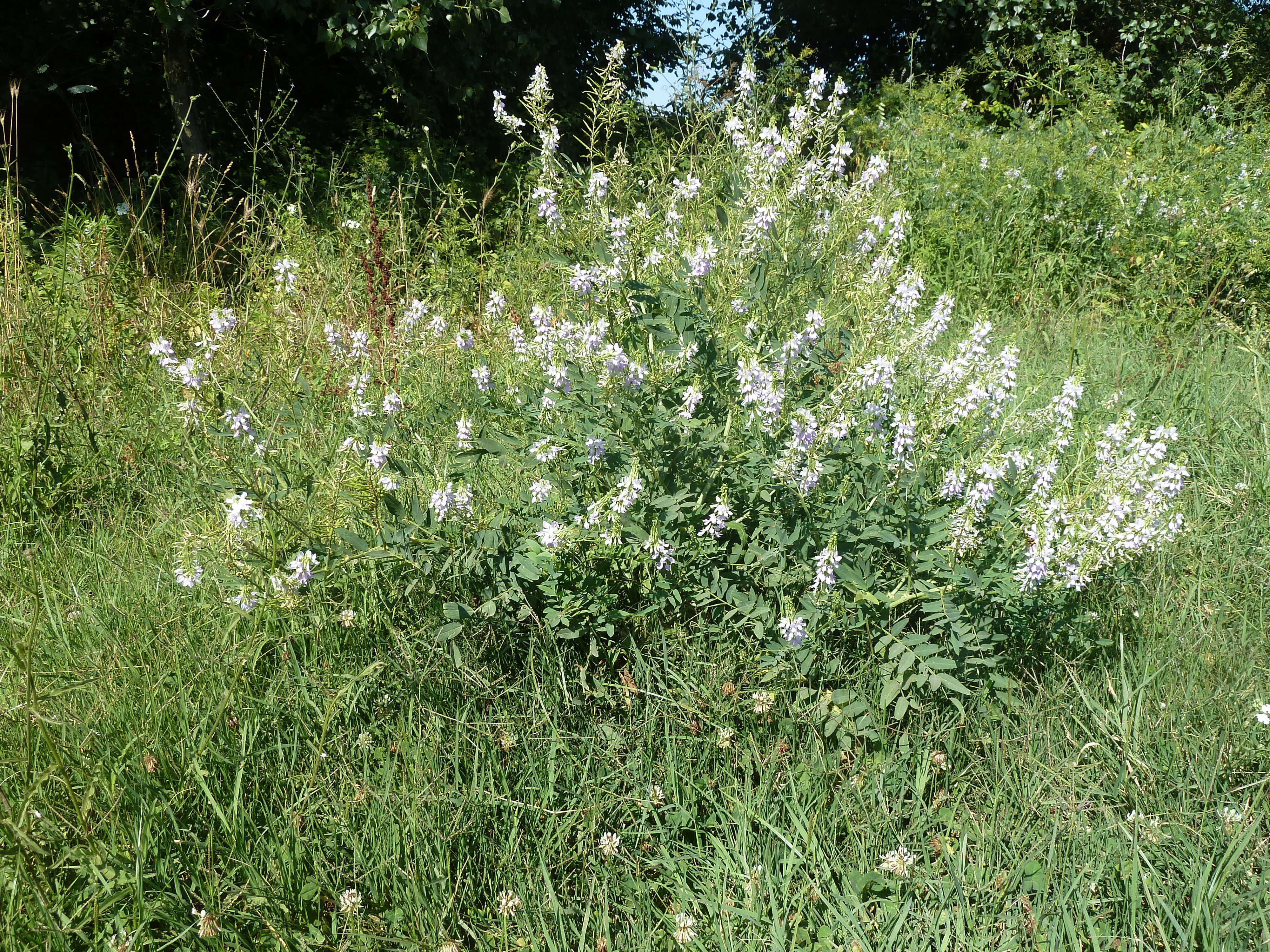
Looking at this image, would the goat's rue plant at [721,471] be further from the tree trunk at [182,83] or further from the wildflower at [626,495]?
the tree trunk at [182,83]

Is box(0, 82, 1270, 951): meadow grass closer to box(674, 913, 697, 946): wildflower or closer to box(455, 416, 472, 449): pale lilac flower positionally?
box(674, 913, 697, 946): wildflower

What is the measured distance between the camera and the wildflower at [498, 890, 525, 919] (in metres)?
1.72

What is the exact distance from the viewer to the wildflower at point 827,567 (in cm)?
197

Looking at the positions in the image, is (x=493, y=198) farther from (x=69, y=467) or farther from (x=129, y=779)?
(x=129, y=779)

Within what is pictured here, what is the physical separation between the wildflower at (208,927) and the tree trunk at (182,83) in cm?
511

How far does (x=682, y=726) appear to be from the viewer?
215 centimetres

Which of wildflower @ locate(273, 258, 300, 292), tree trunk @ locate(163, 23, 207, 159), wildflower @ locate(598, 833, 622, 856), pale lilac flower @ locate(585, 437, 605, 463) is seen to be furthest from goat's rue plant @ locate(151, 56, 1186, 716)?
tree trunk @ locate(163, 23, 207, 159)

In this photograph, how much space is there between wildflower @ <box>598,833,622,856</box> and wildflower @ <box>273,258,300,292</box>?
235cm

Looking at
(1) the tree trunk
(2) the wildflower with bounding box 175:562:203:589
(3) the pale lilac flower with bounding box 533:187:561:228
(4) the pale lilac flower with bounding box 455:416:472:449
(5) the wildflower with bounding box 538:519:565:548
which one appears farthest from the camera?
(1) the tree trunk

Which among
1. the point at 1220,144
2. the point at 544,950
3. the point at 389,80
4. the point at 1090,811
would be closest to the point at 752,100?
the point at 1090,811

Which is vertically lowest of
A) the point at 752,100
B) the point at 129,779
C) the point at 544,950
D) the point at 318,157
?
the point at 318,157

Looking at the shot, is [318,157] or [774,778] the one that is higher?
[774,778]

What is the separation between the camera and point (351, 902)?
1.67m

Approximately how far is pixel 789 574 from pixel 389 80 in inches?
226
